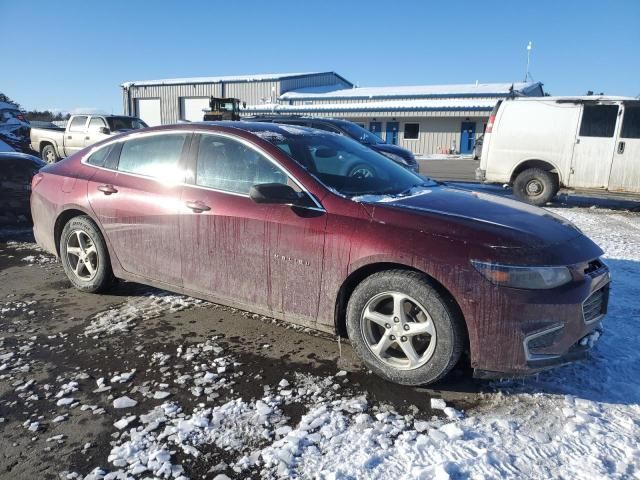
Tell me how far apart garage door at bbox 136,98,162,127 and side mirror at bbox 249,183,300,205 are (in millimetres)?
40980

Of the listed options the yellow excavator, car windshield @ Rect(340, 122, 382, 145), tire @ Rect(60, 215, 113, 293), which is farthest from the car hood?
the yellow excavator

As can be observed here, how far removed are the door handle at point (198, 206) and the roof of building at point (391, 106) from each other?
28.3 m

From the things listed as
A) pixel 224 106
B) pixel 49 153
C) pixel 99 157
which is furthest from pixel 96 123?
pixel 99 157

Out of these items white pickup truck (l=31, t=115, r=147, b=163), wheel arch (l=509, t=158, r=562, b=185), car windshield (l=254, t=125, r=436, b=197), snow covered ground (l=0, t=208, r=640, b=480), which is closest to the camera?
snow covered ground (l=0, t=208, r=640, b=480)

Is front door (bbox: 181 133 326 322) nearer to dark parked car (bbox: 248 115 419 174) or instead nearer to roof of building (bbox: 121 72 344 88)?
dark parked car (bbox: 248 115 419 174)

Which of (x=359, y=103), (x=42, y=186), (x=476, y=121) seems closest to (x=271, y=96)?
(x=359, y=103)

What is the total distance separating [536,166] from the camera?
10.2 meters

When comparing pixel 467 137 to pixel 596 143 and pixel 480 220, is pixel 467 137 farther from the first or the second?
pixel 480 220

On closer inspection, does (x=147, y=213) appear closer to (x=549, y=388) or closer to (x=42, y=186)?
(x=42, y=186)

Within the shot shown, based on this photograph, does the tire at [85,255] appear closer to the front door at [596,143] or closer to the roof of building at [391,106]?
the front door at [596,143]

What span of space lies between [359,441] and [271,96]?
37308 mm

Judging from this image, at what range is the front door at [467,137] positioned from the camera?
31150mm

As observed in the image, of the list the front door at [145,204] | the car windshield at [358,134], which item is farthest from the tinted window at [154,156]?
the car windshield at [358,134]

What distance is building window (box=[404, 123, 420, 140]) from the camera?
32869mm
